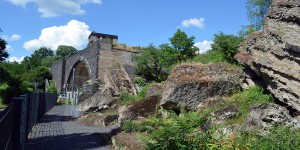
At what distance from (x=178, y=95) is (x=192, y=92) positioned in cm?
50

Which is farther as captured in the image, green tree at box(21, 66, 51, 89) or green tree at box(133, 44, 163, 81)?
green tree at box(21, 66, 51, 89)

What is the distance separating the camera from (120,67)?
2803 cm

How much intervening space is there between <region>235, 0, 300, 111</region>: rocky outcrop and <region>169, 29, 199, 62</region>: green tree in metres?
A: 15.6

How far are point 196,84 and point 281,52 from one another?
13.3 ft

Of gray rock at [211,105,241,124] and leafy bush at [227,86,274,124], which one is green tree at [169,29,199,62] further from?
gray rock at [211,105,241,124]

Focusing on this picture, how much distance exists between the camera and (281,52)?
29.9 feet

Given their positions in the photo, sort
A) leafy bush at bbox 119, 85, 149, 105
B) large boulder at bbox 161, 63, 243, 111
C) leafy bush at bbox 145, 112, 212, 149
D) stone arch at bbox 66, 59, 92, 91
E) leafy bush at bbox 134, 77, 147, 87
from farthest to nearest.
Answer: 1. stone arch at bbox 66, 59, 92, 91
2. leafy bush at bbox 134, 77, 147, 87
3. leafy bush at bbox 119, 85, 149, 105
4. large boulder at bbox 161, 63, 243, 111
5. leafy bush at bbox 145, 112, 212, 149

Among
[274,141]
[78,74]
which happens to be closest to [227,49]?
[274,141]

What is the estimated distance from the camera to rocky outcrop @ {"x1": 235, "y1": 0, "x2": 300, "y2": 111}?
8664 millimetres

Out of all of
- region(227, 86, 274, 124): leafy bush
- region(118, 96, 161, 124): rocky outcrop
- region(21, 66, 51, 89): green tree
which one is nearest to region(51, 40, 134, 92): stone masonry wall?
region(118, 96, 161, 124): rocky outcrop

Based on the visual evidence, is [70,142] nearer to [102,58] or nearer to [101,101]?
[101,101]

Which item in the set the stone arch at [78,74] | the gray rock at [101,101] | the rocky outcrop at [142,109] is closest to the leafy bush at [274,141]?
the rocky outcrop at [142,109]

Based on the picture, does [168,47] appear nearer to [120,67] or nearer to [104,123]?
[120,67]

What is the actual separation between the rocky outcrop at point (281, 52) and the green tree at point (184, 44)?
15.6m
